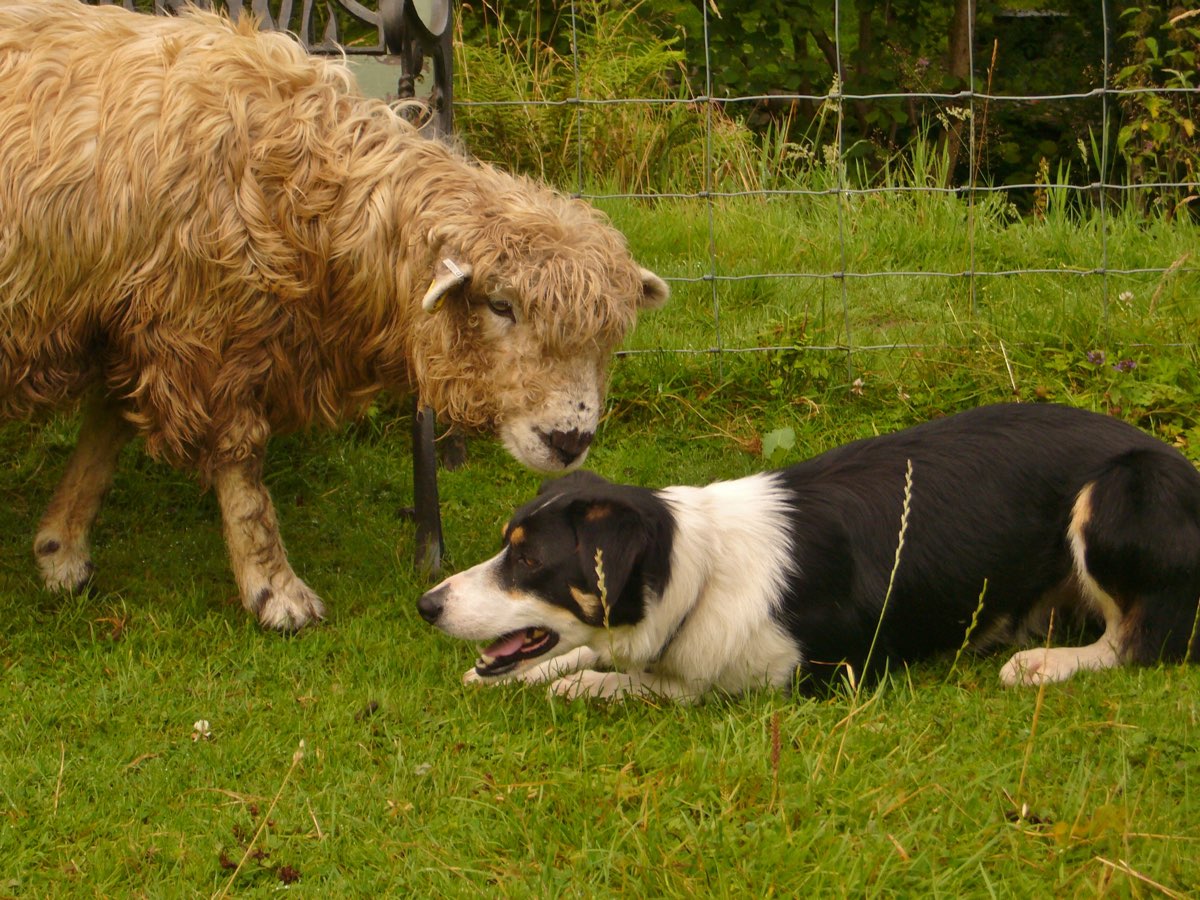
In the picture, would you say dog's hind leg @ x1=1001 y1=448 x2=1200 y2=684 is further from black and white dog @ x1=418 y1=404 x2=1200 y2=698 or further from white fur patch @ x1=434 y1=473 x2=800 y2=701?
white fur patch @ x1=434 y1=473 x2=800 y2=701

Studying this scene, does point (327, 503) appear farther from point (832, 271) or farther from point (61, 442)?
point (832, 271)

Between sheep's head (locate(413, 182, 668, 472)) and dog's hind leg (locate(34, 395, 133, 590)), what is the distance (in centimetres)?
125

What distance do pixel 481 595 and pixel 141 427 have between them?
1412mm

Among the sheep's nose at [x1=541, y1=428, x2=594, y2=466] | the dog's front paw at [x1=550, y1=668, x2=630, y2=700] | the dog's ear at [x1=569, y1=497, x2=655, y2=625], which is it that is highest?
the sheep's nose at [x1=541, y1=428, x2=594, y2=466]

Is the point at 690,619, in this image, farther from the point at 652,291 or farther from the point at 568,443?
the point at 652,291

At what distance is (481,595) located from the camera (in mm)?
3676

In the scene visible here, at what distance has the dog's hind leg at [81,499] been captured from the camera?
4.77m

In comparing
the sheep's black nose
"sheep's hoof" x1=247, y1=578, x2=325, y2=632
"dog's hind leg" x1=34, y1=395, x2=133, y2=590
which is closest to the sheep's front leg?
"sheep's hoof" x1=247, y1=578, x2=325, y2=632

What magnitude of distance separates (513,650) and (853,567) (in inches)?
38.7

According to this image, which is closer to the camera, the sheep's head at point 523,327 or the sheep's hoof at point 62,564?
the sheep's head at point 523,327

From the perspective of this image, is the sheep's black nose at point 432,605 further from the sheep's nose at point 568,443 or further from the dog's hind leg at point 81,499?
the dog's hind leg at point 81,499

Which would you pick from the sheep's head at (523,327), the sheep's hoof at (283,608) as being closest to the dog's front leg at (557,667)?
the sheep's head at (523,327)

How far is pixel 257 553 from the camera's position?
4.48 m

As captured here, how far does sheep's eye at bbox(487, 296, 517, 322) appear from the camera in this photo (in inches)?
162
